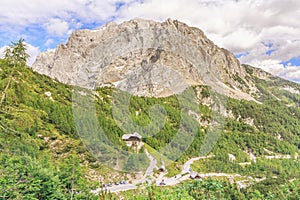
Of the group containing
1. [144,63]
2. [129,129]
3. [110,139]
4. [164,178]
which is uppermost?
[144,63]

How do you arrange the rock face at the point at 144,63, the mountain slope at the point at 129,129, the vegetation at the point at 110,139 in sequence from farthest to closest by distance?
the rock face at the point at 144,63, the mountain slope at the point at 129,129, the vegetation at the point at 110,139

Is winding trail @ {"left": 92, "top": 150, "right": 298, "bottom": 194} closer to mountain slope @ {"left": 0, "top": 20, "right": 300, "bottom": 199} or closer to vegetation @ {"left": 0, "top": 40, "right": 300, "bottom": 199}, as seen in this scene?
mountain slope @ {"left": 0, "top": 20, "right": 300, "bottom": 199}

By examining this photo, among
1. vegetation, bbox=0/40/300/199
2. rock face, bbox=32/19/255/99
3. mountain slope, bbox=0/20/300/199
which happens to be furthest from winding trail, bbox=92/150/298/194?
rock face, bbox=32/19/255/99

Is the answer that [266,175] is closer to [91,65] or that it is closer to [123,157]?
[123,157]

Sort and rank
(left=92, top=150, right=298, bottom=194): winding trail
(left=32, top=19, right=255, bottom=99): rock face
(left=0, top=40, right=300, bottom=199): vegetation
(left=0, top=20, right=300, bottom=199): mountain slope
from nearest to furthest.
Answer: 1. (left=0, top=40, right=300, bottom=199): vegetation
2. (left=0, top=20, right=300, bottom=199): mountain slope
3. (left=92, top=150, right=298, bottom=194): winding trail
4. (left=32, top=19, right=255, bottom=99): rock face

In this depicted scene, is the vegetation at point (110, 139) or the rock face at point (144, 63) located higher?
the rock face at point (144, 63)

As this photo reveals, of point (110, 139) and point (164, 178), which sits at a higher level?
point (110, 139)

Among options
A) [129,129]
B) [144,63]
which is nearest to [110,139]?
[129,129]

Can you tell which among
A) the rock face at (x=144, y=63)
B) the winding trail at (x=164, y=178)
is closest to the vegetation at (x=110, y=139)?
the winding trail at (x=164, y=178)

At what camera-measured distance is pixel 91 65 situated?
17288cm

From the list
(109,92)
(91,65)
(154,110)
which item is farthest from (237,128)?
(91,65)

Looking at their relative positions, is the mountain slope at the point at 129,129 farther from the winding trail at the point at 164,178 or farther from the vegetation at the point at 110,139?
the winding trail at the point at 164,178

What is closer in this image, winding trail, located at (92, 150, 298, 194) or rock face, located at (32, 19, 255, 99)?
winding trail, located at (92, 150, 298, 194)

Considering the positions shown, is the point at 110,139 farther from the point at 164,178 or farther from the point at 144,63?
the point at 144,63
